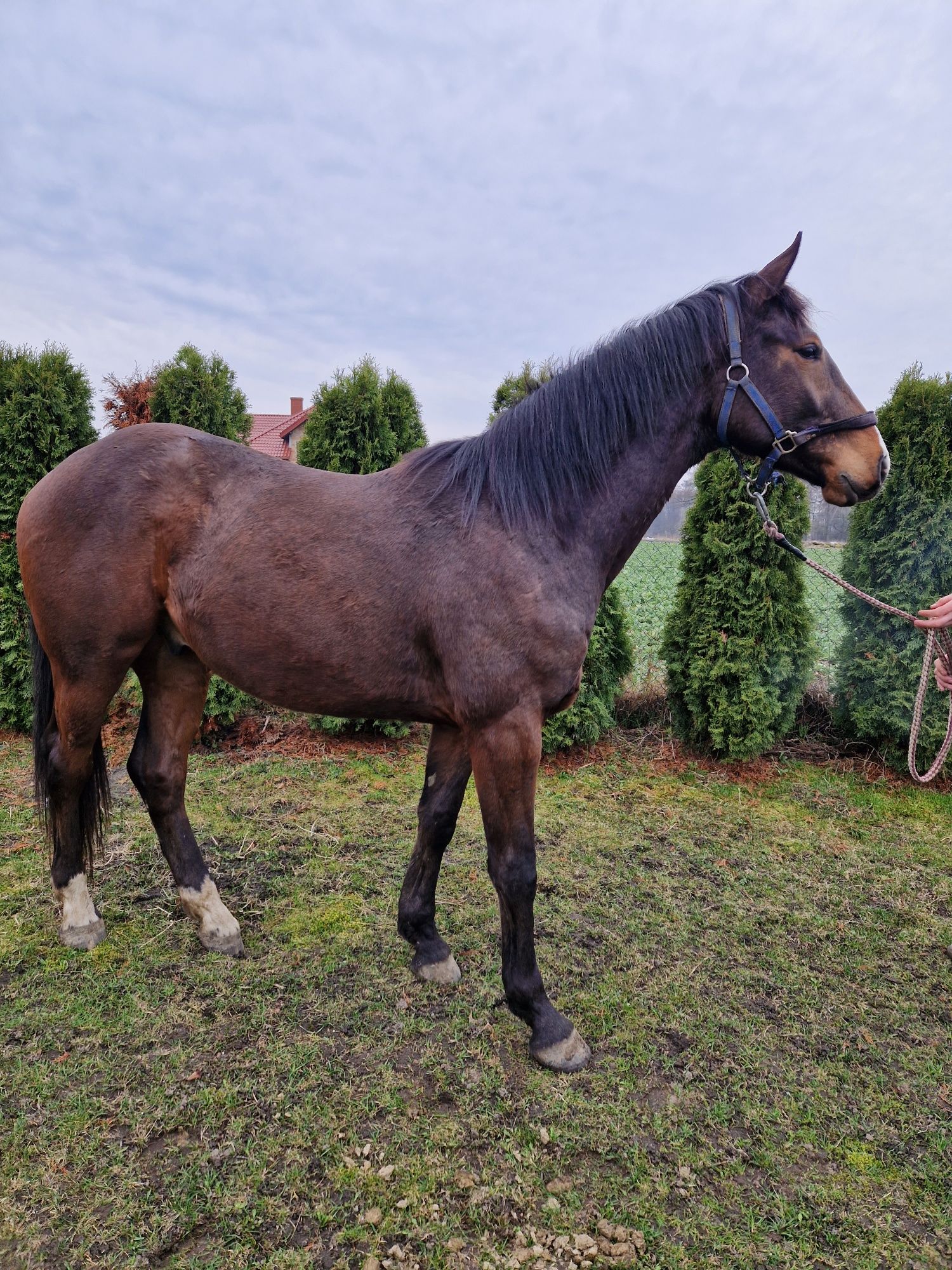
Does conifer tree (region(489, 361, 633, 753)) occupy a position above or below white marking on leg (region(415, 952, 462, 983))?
above

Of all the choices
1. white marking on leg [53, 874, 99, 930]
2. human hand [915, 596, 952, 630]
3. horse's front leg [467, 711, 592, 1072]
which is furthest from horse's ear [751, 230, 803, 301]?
white marking on leg [53, 874, 99, 930]

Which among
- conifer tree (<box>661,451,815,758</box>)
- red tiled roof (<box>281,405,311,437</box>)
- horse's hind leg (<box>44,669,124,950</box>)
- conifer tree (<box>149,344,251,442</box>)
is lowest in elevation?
horse's hind leg (<box>44,669,124,950</box>)

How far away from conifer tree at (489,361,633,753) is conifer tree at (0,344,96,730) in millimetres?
3657

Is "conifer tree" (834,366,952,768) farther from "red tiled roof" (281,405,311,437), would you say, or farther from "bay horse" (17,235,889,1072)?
"red tiled roof" (281,405,311,437)

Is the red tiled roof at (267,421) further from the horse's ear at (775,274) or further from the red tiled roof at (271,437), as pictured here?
the horse's ear at (775,274)

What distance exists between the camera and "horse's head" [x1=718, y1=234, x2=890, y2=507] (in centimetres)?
218

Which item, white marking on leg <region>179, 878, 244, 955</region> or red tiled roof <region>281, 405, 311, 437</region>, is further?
red tiled roof <region>281, 405, 311, 437</region>

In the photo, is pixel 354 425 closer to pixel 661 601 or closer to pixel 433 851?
pixel 433 851

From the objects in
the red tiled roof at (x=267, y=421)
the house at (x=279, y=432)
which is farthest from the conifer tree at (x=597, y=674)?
the red tiled roof at (x=267, y=421)

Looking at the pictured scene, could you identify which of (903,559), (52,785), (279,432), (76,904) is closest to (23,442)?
(52,785)

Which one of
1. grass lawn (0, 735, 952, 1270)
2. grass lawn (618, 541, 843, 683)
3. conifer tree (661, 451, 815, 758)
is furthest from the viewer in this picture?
grass lawn (618, 541, 843, 683)

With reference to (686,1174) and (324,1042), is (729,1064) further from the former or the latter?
(324,1042)

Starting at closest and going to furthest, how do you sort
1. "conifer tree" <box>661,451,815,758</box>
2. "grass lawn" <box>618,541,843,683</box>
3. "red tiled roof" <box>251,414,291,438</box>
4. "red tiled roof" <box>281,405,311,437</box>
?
"conifer tree" <box>661,451,815,758</box>, "grass lawn" <box>618,541,843,683</box>, "red tiled roof" <box>281,405,311,437</box>, "red tiled roof" <box>251,414,291,438</box>

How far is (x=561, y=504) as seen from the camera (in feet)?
7.42
